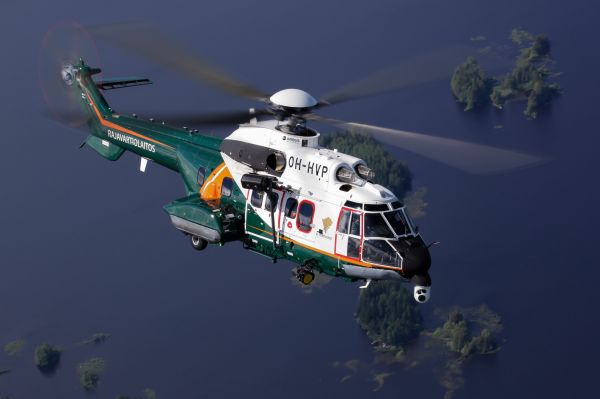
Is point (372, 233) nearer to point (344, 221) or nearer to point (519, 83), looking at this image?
point (344, 221)

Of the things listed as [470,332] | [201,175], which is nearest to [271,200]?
[201,175]

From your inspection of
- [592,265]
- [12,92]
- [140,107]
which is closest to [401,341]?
[592,265]

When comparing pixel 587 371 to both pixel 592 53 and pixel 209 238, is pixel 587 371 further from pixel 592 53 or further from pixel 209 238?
pixel 209 238

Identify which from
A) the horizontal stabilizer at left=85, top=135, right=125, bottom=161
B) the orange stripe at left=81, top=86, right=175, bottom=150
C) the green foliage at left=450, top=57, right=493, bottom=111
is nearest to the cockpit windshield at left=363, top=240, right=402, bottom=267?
the orange stripe at left=81, top=86, right=175, bottom=150

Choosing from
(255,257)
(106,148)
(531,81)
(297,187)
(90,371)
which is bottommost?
(90,371)

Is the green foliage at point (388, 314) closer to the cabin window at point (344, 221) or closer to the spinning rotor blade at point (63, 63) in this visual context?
the spinning rotor blade at point (63, 63)
